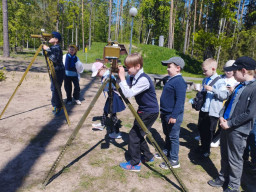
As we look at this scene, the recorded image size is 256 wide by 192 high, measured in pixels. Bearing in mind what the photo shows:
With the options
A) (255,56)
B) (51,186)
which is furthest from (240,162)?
(255,56)

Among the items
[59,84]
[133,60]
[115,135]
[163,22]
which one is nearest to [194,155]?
[115,135]

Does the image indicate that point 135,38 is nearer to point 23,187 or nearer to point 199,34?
point 199,34

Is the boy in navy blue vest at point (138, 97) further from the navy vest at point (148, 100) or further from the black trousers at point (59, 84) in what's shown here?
the black trousers at point (59, 84)

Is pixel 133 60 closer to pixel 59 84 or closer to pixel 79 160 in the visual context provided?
pixel 79 160

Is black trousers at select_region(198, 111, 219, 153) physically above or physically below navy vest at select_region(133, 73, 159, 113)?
below

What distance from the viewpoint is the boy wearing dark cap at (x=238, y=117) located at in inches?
90.4

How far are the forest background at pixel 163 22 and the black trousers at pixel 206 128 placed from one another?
1167cm

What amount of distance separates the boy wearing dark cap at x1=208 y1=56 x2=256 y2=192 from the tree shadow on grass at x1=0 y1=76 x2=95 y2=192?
283 cm

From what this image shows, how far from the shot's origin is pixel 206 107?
3.54m

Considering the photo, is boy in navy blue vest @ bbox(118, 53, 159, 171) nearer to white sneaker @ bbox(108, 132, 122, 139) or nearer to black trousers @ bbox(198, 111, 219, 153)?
white sneaker @ bbox(108, 132, 122, 139)

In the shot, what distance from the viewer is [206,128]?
3.57 metres

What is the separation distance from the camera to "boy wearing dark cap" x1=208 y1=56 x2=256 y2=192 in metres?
2.30

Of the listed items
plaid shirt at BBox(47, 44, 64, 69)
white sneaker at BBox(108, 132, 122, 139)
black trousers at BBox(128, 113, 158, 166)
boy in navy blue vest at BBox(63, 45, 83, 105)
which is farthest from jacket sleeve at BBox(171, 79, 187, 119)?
boy in navy blue vest at BBox(63, 45, 83, 105)

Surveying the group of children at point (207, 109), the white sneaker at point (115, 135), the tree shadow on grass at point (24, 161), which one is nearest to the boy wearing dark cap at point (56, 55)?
the group of children at point (207, 109)
